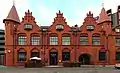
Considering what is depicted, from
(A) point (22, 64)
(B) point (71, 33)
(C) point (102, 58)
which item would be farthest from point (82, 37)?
(A) point (22, 64)

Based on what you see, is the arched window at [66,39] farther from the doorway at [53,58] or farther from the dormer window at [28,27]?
the dormer window at [28,27]

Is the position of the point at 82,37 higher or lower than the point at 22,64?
higher

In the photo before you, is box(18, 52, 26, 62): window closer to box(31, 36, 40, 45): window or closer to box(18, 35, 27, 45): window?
box(18, 35, 27, 45): window

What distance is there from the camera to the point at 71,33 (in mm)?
68938

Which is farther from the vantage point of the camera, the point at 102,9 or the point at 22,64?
the point at 102,9

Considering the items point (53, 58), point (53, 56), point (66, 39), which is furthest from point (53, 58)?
point (66, 39)

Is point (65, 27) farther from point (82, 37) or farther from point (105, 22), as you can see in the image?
point (105, 22)

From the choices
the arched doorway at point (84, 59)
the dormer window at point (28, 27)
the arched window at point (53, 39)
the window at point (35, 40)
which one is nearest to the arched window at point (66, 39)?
the arched window at point (53, 39)

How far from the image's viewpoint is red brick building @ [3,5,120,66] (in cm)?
6706

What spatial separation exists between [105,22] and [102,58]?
9.08 m

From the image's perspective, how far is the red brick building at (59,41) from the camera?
220 ft

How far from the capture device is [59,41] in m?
68.2

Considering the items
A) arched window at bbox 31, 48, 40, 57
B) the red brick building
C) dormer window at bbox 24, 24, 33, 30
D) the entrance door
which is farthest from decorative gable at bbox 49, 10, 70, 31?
arched window at bbox 31, 48, 40, 57

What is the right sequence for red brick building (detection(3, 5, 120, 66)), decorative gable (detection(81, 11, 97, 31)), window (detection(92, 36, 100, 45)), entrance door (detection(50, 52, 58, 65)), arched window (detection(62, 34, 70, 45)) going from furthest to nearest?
decorative gable (detection(81, 11, 97, 31)) → window (detection(92, 36, 100, 45)) → arched window (detection(62, 34, 70, 45)) → entrance door (detection(50, 52, 58, 65)) → red brick building (detection(3, 5, 120, 66))
